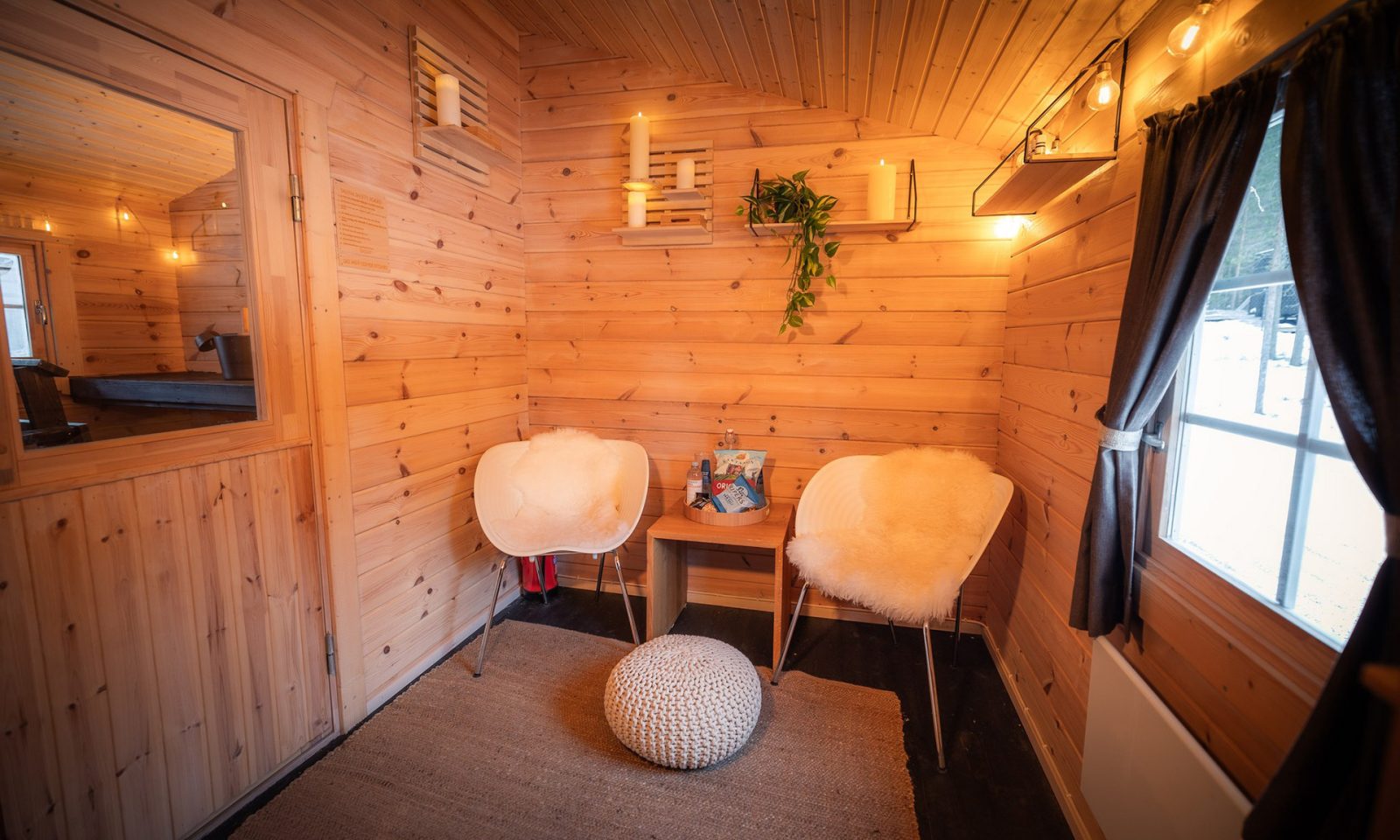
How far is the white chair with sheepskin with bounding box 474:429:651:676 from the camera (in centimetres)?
206

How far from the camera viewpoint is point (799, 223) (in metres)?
2.22

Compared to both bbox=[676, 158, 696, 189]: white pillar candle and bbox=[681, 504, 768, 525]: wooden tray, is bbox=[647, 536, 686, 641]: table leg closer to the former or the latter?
bbox=[681, 504, 768, 525]: wooden tray

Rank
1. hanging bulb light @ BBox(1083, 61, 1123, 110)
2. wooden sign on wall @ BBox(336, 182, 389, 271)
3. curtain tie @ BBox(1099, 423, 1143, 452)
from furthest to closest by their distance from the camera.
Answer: wooden sign on wall @ BBox(336, 182, 389, 271) < hanging bulb light @ BBox(1083, 61, 1123, 110) < curtain tie @ BBox(1099, 423, 1143, 452)

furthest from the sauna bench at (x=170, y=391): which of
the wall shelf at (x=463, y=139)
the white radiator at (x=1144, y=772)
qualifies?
the white radiator at (x=1144, y=772)

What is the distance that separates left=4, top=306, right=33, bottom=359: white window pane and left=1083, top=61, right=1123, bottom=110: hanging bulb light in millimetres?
2388

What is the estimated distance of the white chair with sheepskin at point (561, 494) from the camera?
206 cm

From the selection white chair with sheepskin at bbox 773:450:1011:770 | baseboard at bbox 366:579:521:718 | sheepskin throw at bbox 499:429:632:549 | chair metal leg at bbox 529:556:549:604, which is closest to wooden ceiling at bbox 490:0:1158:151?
white chair with sheepskin at bbox 773:450:1011:770

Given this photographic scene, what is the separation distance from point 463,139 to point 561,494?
1.40 m

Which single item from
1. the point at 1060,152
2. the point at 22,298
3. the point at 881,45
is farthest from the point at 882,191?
the point at 22,298

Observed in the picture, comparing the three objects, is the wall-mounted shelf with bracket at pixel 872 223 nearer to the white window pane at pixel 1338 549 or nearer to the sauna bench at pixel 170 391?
the white window pane at pixel 1338 549

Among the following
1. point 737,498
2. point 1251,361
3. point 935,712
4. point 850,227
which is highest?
point 850,227

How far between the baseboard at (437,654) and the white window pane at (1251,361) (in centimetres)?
246

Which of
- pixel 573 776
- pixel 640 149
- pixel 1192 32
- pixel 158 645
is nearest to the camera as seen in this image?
pixel 1192 32

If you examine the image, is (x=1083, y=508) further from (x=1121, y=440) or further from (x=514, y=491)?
(x=514, y=491)
